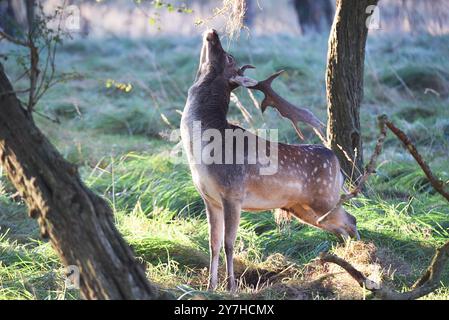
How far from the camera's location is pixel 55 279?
5746 mm

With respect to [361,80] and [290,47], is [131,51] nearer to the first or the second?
[290,47]

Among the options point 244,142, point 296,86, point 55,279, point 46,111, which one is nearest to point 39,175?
point 55,279

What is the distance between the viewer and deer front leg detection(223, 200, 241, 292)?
5.79 meters

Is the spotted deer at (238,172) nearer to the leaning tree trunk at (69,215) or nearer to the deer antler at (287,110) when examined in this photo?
the deer antler at (287,110)

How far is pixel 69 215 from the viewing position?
4137 millimetres

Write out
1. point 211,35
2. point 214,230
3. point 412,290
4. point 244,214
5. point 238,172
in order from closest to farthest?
1. point 412,290
2. point 238,172
3. point 214,230
4. point 211,35
5. point 244,214

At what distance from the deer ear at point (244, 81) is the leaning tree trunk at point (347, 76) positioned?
58.8 inches

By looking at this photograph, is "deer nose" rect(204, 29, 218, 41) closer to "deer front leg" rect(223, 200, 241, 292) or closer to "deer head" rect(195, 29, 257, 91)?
"deer head" rect(195, 29, 257, 91)

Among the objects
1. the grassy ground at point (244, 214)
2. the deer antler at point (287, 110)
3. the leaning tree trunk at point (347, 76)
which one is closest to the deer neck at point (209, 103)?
the deer antler at point (287, 110)

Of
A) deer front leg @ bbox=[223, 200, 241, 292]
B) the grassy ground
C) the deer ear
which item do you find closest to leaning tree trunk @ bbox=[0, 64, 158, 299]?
the grassy ground

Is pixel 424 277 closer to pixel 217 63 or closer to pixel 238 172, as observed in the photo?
pixel 238 172

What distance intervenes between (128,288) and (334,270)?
2.26 meters

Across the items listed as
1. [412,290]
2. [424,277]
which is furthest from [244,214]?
[412,290]

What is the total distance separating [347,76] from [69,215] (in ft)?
12.7
